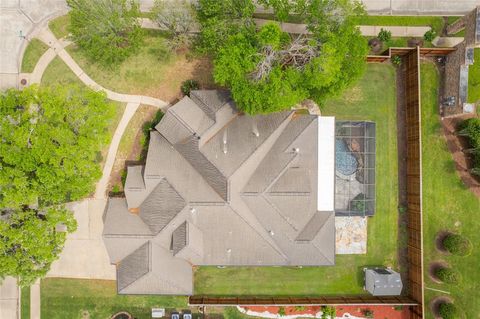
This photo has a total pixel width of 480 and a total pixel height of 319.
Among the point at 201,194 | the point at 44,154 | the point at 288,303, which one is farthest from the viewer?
the point at 288,303

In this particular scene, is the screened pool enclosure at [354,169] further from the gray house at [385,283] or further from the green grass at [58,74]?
the green grass at [58,74]

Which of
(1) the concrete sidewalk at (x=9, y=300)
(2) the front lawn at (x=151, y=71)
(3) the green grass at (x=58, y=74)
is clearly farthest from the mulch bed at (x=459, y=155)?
(1) the concrete sidewalk at (x=9, y=300)

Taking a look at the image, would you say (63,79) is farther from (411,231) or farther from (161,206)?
(411,231)

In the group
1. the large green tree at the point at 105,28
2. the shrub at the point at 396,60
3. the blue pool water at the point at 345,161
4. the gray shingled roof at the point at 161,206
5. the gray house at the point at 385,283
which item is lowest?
the gray house at the point at 385,283

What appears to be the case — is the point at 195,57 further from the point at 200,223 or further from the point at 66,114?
the point at 200,223

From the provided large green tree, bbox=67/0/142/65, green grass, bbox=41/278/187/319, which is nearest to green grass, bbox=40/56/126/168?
large green tree, bbox=67/0/142/65

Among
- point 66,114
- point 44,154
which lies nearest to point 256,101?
point 66,114
